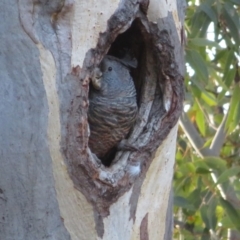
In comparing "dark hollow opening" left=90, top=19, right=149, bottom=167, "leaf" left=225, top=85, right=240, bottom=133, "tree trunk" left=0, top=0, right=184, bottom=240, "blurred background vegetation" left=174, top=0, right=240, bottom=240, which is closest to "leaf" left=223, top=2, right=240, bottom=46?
"blurred background vegetation" left=174, top=0, right=240, bottom=240

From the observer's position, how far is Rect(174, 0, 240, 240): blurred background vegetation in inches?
71.6

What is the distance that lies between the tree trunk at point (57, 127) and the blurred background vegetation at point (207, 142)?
670mm

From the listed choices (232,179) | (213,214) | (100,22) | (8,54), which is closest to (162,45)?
(100,22)

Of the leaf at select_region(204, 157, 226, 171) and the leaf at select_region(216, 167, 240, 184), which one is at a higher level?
the leaf at select_region(204, 157, 226, 171)

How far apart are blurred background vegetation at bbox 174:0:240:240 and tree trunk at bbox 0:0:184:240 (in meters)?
0.67

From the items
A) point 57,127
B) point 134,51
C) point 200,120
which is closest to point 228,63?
point 200,120

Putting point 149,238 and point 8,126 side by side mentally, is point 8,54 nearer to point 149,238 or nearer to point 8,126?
point 8,126

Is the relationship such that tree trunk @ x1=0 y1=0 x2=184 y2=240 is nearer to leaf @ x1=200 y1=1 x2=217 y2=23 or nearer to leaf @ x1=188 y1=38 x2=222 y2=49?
leaf @ x1=188 y1=38 x2=222 y2=49

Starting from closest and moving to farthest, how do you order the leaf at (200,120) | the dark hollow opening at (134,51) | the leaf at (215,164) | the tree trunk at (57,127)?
the tree trunk at (57,127), the dark hollow opening at (134,51), the leaf at (215,164), the leaf at (200,120)

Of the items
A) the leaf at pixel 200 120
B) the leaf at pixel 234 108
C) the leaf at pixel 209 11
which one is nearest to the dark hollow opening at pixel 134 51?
the leaf at pixel 209 11

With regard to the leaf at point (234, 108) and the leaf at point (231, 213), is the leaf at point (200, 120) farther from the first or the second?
the leaf at point (231, 213)

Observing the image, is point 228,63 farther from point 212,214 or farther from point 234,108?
point 212,214

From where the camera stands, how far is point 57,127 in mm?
1010

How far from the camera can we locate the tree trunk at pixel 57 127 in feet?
3.29
